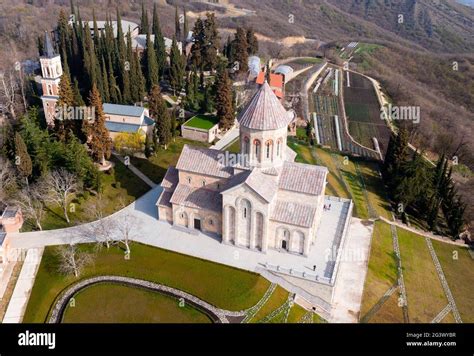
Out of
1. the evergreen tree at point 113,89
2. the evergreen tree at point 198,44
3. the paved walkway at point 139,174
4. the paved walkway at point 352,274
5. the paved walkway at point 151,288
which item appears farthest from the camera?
the evergreen tree at point 198,44

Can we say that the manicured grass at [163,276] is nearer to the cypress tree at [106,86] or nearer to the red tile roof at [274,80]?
the cypress tree at [106,86]

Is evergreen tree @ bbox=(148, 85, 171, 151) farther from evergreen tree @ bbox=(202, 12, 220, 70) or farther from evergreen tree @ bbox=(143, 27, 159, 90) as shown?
evergreen tree @ bbox=(202, 12, 220, 70)

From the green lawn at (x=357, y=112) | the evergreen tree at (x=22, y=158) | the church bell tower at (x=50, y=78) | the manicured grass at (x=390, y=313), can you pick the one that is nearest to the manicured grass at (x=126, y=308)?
the manicured grass at (x=390, y=313)

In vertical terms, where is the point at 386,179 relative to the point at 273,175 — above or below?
below
